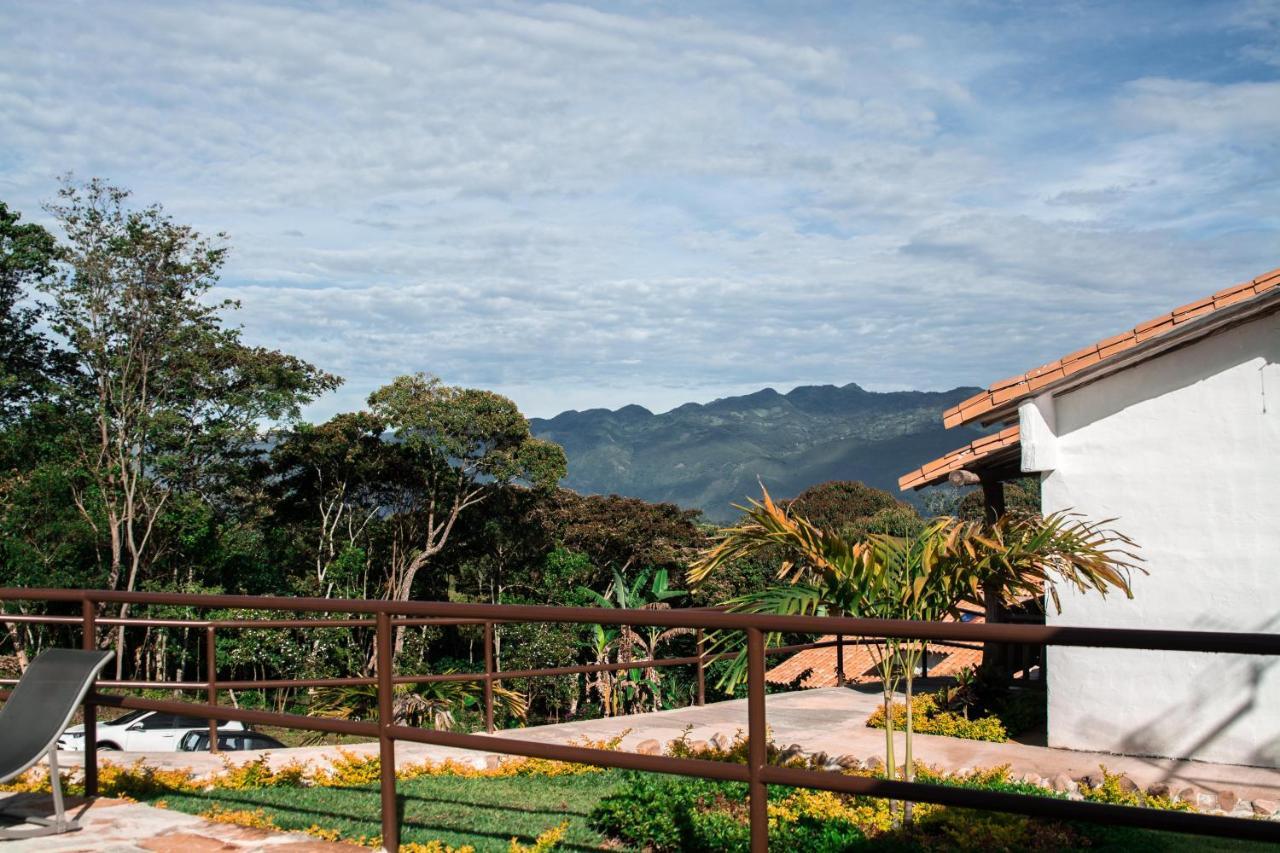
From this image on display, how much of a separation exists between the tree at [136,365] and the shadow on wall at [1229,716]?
73.7 ft

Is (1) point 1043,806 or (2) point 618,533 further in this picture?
(2) point 618,533

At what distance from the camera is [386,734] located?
4.50m

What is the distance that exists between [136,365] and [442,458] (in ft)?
26.4

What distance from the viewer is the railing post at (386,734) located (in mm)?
4504

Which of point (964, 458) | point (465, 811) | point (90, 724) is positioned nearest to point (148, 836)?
point (90, 724)

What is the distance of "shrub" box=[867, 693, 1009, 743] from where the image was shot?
10773 millimetres

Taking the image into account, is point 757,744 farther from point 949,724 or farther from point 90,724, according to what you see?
point 949,724

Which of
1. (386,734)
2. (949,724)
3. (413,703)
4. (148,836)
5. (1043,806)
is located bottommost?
(413,703)

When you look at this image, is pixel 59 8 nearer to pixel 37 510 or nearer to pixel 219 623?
pixel 219 623

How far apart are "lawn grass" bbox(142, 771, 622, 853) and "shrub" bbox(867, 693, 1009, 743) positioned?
4536 millimetres

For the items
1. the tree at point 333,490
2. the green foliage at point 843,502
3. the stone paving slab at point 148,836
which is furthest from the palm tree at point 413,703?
the green foliage at point 843,502

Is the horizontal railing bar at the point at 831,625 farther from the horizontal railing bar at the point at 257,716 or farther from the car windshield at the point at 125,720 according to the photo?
the car windshield at the point at 125,720

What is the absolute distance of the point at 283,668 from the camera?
28906mm

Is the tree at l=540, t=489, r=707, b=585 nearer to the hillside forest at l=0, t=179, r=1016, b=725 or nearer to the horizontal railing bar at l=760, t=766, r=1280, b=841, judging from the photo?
the hillside forest at l=0, t=179, r=1016, b=725
